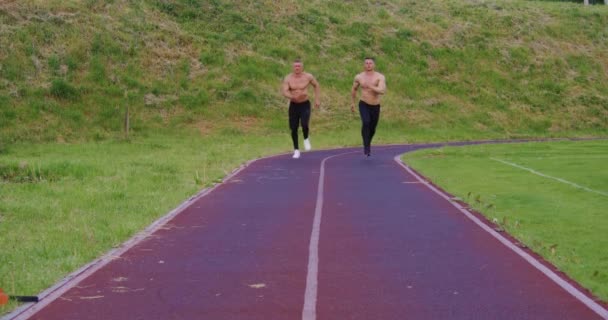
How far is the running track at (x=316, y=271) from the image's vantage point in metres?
6.97

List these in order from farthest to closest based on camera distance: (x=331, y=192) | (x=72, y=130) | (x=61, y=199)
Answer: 1. (x=72, y=130)
2. (x=331, y=192)
3. (x=61, y=199)

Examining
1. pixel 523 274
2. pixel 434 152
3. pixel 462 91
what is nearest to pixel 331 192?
pixel 523 274

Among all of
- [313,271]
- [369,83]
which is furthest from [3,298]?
[369,83]

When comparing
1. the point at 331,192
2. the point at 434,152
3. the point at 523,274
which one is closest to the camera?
the point at 523,274

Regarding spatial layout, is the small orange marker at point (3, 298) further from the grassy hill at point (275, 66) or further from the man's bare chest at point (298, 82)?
the grassy hill at point (275, 66)

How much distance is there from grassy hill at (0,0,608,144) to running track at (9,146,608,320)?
22.1m

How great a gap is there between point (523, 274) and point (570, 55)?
50.7m

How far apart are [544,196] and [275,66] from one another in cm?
3165

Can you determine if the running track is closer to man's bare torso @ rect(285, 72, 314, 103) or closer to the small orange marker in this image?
the small orange marker

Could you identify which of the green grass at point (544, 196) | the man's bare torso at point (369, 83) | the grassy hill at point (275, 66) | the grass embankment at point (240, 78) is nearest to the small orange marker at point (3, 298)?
the green grass at point (544, 196)

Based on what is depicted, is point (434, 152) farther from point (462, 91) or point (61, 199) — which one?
point (462, 91)

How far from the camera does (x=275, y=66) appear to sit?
45.1 metres

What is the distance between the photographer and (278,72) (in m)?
44.6

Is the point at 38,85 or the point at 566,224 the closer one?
the point at 566,224
